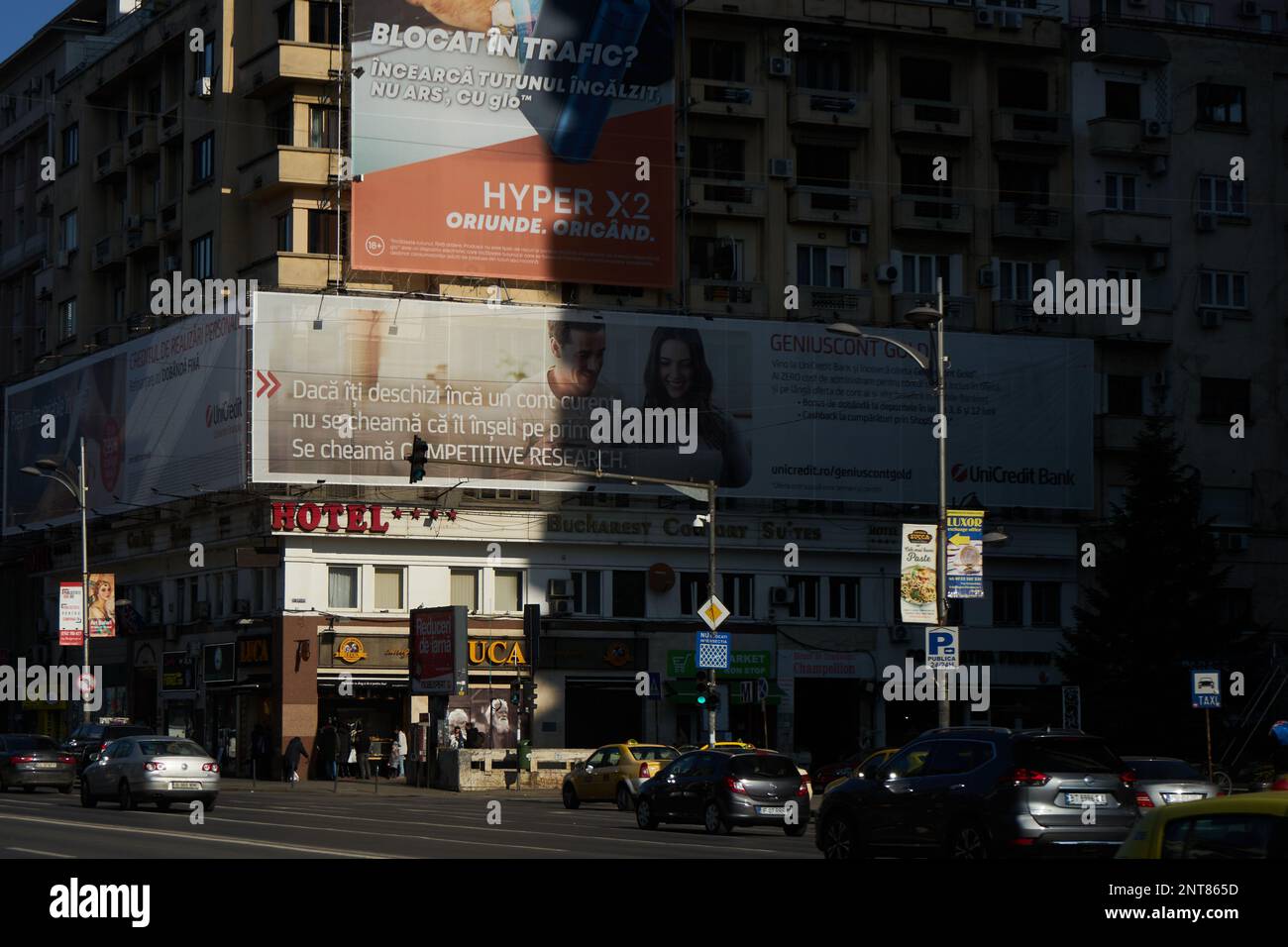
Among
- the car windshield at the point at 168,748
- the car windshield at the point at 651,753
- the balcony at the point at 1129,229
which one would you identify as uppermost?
the balcony at the point at 1129,229

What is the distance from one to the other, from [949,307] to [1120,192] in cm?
784

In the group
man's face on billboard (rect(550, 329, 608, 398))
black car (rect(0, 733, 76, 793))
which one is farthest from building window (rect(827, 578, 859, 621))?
black car (rect(0, 733, 76, 793))

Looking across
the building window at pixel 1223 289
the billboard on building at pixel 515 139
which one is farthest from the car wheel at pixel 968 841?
the building window at pixel 1223 289

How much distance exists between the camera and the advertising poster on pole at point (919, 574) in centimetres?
3359

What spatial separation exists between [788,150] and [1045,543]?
15.8 m

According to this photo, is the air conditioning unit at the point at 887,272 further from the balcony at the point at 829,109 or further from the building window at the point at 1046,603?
the building window at the point at 1046,603

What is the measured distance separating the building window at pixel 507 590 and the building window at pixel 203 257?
1385 cm

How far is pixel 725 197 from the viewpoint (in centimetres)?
6359

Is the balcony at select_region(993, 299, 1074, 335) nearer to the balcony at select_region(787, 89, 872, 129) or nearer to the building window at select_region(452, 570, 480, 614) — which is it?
the balcony at select_region(787, 89, 872, 129)

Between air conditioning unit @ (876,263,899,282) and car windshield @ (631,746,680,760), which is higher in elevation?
air conditioning unit @ (876,263,899,282)

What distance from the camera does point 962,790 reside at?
20312 mm

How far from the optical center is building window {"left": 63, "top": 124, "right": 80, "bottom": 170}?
7388 cm

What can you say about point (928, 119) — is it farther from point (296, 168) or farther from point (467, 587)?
point (467, 587)

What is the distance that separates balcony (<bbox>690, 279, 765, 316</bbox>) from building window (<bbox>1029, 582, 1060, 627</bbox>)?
1346 centimetres
